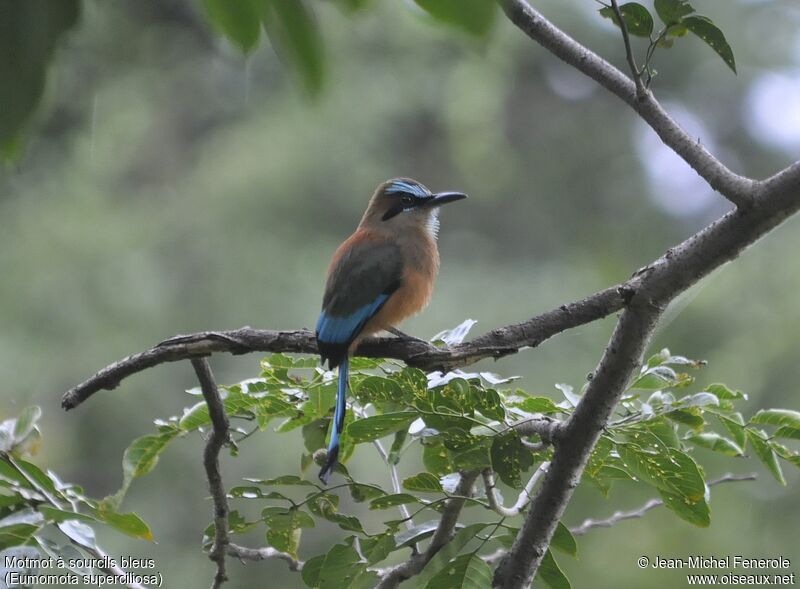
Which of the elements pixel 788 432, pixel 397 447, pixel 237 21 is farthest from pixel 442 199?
pixel 237 21

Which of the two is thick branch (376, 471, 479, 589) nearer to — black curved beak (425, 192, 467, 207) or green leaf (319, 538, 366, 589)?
green leaf (319, 538, 366, 589)

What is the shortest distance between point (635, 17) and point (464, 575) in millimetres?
1208

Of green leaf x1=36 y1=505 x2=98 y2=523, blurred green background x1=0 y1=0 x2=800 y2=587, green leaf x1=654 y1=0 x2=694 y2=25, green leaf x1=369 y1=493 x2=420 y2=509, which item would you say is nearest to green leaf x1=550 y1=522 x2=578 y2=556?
green leaf x1=369 y1=493 x2=420 y2=509

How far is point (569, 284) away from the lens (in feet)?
29.2

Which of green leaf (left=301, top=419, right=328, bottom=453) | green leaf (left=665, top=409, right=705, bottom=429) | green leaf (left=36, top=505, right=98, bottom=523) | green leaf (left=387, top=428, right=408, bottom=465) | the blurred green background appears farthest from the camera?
the blurred green background

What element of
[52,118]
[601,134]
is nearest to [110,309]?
[601,134]

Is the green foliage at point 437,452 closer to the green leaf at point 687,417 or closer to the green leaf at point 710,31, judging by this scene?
the green leaf at point 687,417

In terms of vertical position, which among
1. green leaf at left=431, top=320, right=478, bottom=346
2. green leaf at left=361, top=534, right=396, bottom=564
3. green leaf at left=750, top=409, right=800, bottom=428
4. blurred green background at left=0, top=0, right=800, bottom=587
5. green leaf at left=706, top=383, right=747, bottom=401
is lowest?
green leaf at left=361, top=534, right=396, bottom=564

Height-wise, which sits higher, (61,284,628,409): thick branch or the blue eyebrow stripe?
the blue eyebrow stripe

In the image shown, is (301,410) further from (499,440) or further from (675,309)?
(675,309)

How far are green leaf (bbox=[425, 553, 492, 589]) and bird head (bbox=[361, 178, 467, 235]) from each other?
78.2 inches

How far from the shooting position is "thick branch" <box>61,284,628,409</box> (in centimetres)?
183

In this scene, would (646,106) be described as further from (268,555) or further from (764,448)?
(268,555)

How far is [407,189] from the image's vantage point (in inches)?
147
